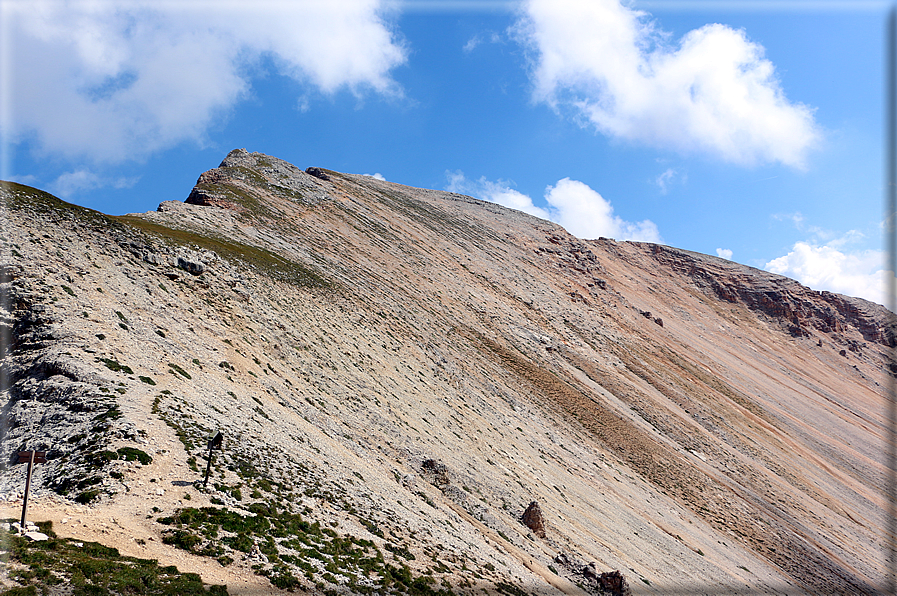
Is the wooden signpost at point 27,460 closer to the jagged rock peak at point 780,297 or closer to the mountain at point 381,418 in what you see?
the mountain at point 381,418

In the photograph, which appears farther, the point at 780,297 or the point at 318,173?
the point at 780,297

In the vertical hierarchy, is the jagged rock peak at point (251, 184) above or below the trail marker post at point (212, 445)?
above

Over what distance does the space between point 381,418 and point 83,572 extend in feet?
69.7

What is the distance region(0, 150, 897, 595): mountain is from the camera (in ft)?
54.9

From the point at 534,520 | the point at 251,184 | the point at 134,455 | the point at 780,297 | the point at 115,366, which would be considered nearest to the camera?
the point at 134,455

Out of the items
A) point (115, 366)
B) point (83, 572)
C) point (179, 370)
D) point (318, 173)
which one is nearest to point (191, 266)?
point (179, 370)

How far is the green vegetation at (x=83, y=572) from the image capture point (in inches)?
410

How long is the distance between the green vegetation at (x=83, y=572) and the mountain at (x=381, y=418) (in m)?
0.66

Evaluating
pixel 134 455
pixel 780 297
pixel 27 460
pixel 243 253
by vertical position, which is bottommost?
pixel 134 455

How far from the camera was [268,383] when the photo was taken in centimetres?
2892

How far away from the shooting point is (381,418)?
105 feet

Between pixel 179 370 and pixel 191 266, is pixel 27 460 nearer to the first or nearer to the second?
pixel 179 370

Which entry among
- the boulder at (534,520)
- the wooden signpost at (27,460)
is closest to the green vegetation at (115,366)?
the wooden signpost at (27,460)

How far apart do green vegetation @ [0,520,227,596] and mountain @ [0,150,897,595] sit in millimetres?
659
